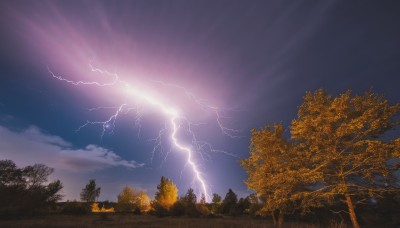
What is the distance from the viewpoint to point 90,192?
2859 inches

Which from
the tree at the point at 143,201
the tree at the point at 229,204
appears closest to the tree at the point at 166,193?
the tree at the point at 143,201

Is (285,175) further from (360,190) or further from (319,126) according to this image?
(360,190)

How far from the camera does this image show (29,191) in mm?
35844

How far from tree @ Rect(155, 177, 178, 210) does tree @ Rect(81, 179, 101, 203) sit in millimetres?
31458

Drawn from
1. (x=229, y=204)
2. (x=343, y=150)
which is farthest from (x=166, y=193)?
(x=343, y=150)

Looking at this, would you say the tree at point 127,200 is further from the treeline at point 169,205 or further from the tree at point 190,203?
the tree at point 190,203

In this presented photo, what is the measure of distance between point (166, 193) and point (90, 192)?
36.1 meters

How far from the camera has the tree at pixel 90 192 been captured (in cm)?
7175

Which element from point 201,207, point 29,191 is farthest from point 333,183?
point 29,191

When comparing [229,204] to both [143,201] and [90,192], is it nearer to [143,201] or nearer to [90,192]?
[143,201]

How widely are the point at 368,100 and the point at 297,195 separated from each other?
6.34 meters

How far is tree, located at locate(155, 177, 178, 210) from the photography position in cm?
4717

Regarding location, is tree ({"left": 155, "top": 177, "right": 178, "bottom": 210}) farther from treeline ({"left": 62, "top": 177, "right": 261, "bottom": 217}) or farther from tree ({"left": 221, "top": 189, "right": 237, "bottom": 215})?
tree ({"left": 221, "top": 189, "right": 237, "bottom": 215})

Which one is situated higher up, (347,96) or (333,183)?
(347,96)
